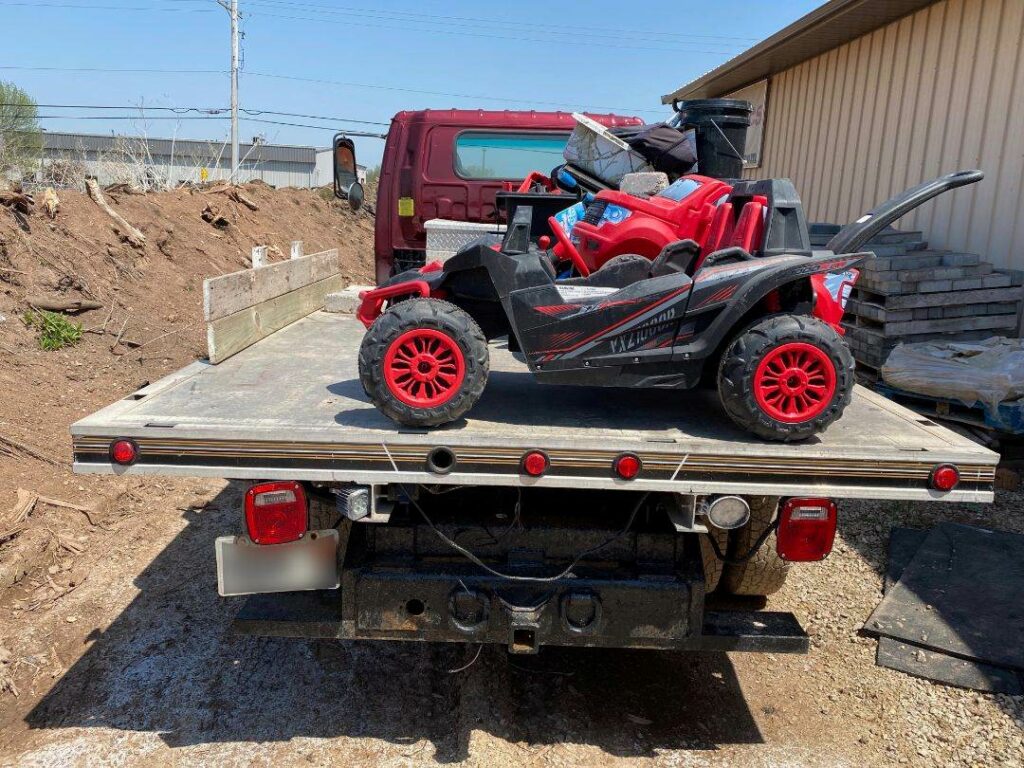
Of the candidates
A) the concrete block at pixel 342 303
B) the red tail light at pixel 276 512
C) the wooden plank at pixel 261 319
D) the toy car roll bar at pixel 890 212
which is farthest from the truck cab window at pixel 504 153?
the red tail light at pixel 276 512

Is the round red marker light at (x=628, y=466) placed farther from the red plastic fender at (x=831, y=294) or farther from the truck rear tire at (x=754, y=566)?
the red plastic fender at (x=831, y=294)

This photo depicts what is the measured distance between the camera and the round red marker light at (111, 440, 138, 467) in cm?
277

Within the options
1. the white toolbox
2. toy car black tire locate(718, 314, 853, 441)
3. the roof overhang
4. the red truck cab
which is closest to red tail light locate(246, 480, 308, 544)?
toy car black tire locate(718, 314, 853, 441)

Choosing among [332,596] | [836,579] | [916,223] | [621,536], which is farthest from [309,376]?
[916,223]

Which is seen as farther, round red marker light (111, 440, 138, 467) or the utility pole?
the utility pole

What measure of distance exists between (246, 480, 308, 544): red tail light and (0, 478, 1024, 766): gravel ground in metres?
0.87

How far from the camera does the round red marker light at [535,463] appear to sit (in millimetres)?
2748

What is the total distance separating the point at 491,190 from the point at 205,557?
372 centimetres

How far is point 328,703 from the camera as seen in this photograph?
138 inches

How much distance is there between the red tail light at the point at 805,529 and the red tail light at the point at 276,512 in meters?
1.66

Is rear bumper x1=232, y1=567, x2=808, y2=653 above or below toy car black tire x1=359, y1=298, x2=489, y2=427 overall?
below

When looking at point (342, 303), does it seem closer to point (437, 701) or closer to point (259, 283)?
point (259, 283)

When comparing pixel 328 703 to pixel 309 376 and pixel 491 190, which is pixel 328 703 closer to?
pixel 309 376

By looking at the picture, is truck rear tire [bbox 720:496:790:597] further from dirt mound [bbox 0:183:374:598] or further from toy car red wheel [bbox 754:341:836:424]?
dirt mound [bbox 0:183:374:598]
